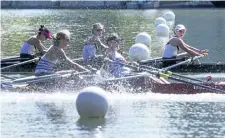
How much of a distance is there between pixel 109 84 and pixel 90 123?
3.32 m

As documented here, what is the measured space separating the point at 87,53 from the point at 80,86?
2.91 metres

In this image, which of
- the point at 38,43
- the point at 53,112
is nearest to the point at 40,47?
the point at 38,43

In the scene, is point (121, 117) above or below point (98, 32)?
below

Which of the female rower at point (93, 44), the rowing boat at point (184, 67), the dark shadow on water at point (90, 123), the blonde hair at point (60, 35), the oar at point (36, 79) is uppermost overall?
the blonde hair at point (60, 35)

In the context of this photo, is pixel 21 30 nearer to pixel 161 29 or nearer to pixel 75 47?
pixel 161 29

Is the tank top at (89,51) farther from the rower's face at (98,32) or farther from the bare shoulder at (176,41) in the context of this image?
the bare shoulder at (176,41)

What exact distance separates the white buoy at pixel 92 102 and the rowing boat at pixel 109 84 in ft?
9.42

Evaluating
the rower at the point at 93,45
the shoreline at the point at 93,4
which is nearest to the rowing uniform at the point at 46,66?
the rower at the point at 93,45

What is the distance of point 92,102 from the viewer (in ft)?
44.4

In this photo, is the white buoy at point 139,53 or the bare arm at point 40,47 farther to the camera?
the white buoy at point 139,53

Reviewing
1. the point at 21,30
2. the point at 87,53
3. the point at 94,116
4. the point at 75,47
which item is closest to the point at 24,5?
the point at 21,30

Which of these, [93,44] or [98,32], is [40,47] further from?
[98,32]

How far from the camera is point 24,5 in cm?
7781

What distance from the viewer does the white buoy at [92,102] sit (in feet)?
44.3
